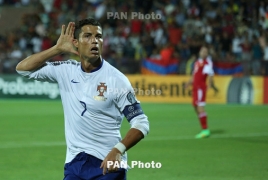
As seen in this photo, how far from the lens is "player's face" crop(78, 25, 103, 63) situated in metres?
5.05

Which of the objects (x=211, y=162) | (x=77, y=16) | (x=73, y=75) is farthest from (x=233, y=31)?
(x=73, y=75)

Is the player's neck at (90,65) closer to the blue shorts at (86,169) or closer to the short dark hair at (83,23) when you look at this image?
the short dark hair at (83,23)

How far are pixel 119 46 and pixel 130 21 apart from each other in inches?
61.9

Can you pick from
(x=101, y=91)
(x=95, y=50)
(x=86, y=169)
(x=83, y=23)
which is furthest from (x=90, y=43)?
(x=86, y=169)

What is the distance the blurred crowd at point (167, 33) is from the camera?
75.3ft

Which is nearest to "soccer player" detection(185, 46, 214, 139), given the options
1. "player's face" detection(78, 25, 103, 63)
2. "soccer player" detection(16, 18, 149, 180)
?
"soccer player" detection(16, 18, 149, 180)

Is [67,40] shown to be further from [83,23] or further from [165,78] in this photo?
[165,78]

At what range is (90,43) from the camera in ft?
16.6

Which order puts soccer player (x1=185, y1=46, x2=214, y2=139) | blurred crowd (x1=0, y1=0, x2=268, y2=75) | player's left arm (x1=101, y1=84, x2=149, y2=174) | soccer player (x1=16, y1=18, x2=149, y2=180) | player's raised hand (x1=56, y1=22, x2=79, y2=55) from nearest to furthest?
1. player's left arm (x1=101, y1=84, x2=149, y2=174)
2. soccer player (x1=16, y1=18, x2=149, y2=180)
3. player's raised hand (x1=56, y1=22, x2=79, y2=55)
4. soccer player (x1=185, y1=46, x2=214, y2=139)
5. blurred crowd (x1=0, y1=0, x2=268, y2=75)

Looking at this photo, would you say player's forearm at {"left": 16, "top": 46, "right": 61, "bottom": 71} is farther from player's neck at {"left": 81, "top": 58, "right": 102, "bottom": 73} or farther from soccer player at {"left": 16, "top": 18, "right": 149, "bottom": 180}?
player's neck at {"left": 81, "top": 58, "right": 102, "bottom": 73}

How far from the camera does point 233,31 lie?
78.1ft

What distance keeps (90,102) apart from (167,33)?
2034 centimetres

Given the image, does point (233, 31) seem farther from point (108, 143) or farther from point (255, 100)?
point (108, 143)

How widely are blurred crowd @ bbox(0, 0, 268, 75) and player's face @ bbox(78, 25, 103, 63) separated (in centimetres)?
1673
